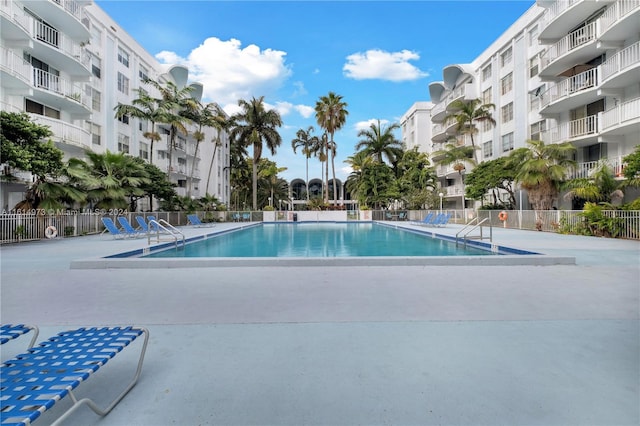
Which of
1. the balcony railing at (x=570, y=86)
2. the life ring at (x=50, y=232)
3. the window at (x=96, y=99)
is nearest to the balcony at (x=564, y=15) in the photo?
the balcony railing at (x=570, y=86)

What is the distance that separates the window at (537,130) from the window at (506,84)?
4.97 meters

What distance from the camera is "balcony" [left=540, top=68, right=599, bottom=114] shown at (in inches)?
826

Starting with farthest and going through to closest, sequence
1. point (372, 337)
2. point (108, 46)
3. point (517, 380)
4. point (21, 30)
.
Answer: point (108, 46), point (21, 30), point (372, 337), point (517, 380)

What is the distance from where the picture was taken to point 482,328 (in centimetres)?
384

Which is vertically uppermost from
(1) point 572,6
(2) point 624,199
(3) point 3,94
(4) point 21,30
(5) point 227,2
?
(1) point 572,6

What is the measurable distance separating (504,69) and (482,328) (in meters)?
34.8

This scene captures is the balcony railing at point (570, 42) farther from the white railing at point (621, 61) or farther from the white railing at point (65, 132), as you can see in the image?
the white railing at point (65, 132)

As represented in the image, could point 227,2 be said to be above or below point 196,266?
above

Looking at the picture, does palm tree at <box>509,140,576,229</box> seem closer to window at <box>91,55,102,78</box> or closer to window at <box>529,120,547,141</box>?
window at <box>529,120,547,141</box>

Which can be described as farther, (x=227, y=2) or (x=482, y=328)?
Answer: (x=227, y=2)

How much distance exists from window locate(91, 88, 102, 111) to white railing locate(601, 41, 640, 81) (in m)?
33.8

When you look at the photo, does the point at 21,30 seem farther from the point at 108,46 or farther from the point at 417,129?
the point at 417,129

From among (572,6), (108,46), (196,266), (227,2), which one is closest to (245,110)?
(108,46)

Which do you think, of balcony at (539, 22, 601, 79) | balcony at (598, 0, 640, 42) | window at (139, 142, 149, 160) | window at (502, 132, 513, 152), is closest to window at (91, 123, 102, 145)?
window at (139, 142, 149, 160)
